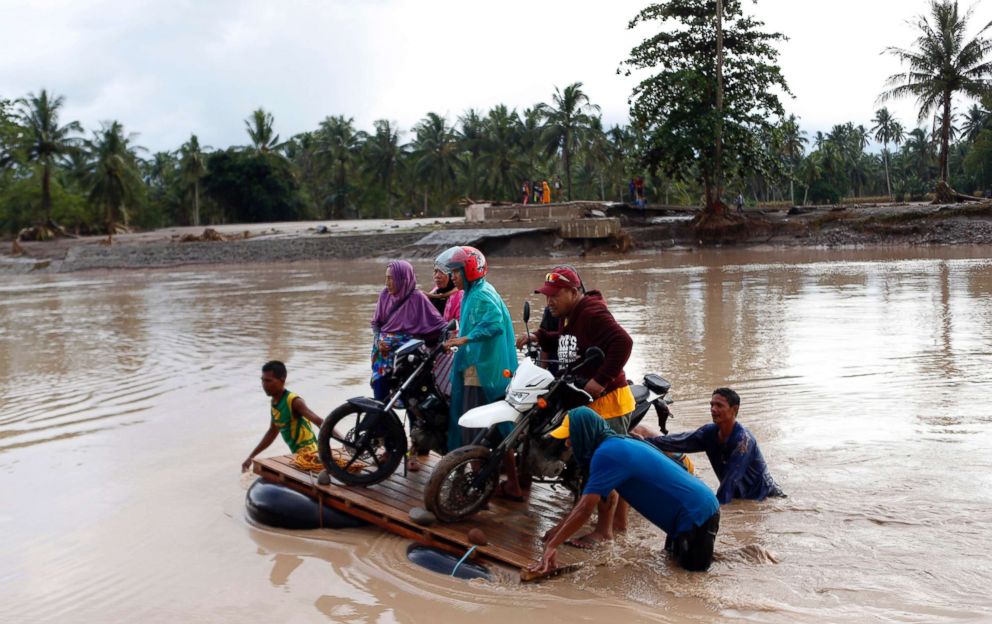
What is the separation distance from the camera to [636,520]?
5.41 metres

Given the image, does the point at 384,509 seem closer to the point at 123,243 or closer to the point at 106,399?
the point at 106,399

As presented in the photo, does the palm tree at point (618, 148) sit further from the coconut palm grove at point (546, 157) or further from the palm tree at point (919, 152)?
the palm tree at point (919, 152)

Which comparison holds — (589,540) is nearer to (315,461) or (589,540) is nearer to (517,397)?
(517,397)

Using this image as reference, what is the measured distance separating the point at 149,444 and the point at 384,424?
136 inches

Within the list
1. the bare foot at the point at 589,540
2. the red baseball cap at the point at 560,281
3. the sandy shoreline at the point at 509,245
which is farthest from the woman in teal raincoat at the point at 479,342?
the sandy shoreline at the point at 509,245

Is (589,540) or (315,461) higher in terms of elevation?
→ (315,461)

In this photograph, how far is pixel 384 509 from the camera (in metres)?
5.27

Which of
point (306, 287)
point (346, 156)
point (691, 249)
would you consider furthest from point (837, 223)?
point (346, 156)

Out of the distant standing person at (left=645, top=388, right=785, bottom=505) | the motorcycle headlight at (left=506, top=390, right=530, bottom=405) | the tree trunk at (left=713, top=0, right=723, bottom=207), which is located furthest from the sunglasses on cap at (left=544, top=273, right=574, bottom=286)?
the tree trunk at (left=713, top=0, right=723, bottom=207)

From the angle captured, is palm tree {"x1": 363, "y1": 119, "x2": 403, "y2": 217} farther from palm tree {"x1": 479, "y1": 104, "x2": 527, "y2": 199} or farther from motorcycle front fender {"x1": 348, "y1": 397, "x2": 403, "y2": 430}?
motorcycle front fender {"x1": 348, "y1": 397, "x2": 403, "y2": 430}

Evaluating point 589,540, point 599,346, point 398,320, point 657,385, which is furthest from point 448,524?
point 657,385

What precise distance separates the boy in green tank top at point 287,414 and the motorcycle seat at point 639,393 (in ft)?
7.00

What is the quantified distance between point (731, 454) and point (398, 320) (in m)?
2.35

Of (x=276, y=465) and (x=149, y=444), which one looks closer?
(x=276, y=465)
